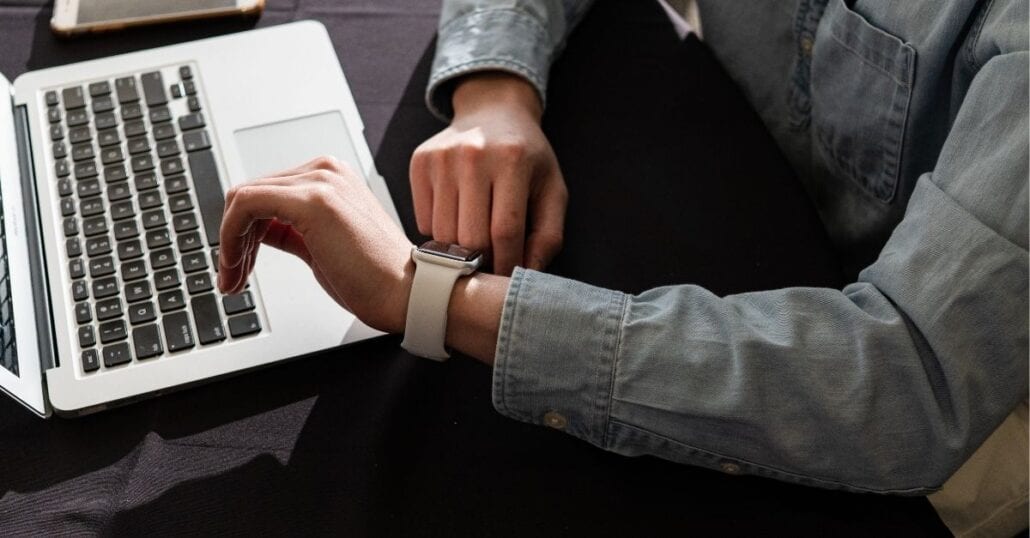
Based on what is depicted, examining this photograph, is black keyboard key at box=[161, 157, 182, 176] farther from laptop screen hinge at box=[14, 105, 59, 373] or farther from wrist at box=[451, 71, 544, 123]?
wrist at box=[451, 71, 544, 123]

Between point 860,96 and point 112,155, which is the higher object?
point 860,96

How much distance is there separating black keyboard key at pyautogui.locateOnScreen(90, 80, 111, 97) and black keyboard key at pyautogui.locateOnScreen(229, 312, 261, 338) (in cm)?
26

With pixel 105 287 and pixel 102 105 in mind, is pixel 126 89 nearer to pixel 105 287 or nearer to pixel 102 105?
pixel 102 105

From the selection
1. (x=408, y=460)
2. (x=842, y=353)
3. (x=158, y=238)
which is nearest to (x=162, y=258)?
(x=158, y=238)

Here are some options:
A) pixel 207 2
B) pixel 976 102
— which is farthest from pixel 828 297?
pixel 207 2

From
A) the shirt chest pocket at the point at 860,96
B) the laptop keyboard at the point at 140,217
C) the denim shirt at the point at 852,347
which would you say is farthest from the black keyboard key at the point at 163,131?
the shirt chest pocket at the point at 860,96

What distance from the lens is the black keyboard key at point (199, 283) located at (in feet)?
2.05

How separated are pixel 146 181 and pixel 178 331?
5.6 inches

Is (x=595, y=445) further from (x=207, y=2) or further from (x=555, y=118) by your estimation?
(x=207, y=2)

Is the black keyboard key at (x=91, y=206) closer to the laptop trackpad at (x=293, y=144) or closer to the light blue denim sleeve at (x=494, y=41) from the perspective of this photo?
the laptop trackpad at (x=293, y=144)

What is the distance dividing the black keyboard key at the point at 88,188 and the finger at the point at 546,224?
33cm

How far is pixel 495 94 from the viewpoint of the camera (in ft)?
2.46

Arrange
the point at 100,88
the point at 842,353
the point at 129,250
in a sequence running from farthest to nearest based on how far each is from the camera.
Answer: the point at 100,88 → the point at 129,250 → the point at 842,353

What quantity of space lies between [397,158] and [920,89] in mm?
398
